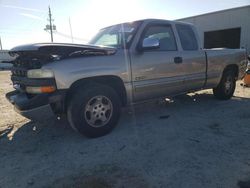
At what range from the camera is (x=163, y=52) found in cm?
464

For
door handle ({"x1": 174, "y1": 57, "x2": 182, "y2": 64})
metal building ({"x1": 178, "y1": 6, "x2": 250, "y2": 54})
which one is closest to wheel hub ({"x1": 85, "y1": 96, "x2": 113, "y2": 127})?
door handle ({"x1": 174, "y1": 57, "x2": 182, "y2": 64})

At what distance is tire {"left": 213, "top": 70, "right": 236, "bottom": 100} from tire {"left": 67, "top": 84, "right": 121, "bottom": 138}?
3.57 meters

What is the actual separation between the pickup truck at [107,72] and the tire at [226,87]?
106 cm

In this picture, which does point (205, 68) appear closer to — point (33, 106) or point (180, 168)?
point (180, 168)

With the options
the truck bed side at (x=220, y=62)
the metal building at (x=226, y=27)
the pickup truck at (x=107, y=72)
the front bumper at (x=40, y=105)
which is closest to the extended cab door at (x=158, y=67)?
the pickup truck at (x=107, y=72)

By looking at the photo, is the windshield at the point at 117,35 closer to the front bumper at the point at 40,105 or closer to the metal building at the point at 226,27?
the front bumper at the point at 40,105

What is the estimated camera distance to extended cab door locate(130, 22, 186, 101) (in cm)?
426

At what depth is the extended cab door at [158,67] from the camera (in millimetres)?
4257

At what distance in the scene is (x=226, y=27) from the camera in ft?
66.2

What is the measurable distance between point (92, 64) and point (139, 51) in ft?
3.20

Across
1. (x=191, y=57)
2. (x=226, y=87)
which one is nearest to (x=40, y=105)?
(x=191, y=57)

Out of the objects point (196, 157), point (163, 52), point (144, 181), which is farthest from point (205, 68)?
point (144, 181)

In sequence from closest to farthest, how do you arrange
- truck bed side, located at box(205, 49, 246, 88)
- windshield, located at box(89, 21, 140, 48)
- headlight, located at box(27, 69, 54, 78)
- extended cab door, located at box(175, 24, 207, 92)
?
headlight, located at box(27, 69, 54, 78), windshield, located at box(89, 21, 140, 48), extended cab door, located at box(175, 24, 207, 92), truck bed side, located at box(205, 49, 246, 88)

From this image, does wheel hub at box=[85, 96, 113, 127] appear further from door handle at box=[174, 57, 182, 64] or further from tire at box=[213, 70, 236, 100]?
tire at box=[213, 70, 236, 100]
